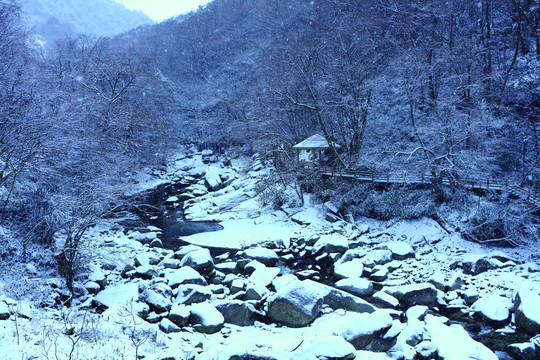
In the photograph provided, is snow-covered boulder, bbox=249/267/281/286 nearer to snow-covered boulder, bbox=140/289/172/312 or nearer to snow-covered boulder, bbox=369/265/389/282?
snow-covered boulder, bbox=140/289/172/312

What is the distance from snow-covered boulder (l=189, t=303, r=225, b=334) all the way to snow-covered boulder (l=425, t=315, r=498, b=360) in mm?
4547

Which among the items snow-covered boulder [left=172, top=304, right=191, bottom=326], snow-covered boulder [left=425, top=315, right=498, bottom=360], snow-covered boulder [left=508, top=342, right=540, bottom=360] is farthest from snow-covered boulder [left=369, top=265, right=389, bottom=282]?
snow-covered boulder [left=172, top=304, right=191, bottom=326]

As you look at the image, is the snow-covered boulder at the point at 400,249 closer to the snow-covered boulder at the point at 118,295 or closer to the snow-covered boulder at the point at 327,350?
the snow-covered boulder at the point at 327,350

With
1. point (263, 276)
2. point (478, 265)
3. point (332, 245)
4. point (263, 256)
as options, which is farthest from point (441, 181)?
point (263, 276)

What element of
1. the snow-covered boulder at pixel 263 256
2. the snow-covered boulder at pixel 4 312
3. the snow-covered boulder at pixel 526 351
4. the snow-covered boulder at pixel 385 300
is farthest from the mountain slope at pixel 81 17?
the snow-covered boulder at pixel 526 351

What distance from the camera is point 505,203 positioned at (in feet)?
39.8

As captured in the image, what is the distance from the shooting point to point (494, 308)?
787cm

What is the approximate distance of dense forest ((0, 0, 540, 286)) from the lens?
370 inches

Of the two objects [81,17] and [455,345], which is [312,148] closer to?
[455,345]

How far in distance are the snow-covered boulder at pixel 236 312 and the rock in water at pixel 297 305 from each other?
538 millimetres

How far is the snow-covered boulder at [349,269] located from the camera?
1052 centimetres

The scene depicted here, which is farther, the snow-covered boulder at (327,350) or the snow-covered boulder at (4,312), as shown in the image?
the snow-covered boulder at (4,312)

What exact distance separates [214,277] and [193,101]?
136ft

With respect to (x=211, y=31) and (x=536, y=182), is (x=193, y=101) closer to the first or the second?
(x=211, y=31)
